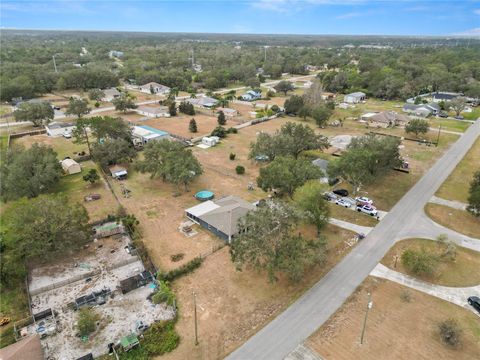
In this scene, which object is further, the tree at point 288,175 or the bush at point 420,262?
the tree at point 288,175

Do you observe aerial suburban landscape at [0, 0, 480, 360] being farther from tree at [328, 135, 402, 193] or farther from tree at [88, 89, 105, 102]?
tree at [88, 89, 105, 102]

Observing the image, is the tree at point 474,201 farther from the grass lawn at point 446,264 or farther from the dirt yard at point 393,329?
the dirt yard at point 393,329

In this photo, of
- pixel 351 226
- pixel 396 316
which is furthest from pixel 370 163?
pixel 396 316

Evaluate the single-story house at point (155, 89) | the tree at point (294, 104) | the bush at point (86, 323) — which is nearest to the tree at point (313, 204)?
the bush at point (86, 323)

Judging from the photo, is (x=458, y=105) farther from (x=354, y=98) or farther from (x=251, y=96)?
(x=251, y=96)

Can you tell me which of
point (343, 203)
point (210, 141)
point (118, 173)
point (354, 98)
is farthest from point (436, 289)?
point (354, 98)

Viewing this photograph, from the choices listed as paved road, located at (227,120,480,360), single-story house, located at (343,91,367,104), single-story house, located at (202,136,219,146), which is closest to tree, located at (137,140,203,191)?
single-story house, located at (202,136,219,146)
